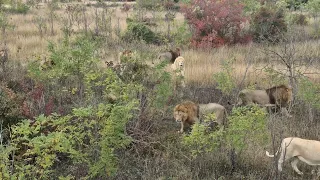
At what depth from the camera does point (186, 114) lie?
654 cm

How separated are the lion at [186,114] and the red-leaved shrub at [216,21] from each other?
7758mm

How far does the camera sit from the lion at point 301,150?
5070mm

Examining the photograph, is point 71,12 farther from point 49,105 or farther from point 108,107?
point 108,107

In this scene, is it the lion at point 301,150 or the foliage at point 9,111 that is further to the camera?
the foliage at point 9,111

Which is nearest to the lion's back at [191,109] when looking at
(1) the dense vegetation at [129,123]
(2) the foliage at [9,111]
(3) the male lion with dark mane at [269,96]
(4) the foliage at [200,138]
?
(1) the dense vegetation at [129,123]

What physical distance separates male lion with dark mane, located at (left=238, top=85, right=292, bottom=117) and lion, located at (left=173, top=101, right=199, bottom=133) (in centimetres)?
129

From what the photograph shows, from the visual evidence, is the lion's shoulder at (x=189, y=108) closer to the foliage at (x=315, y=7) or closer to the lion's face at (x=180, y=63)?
the lion's face at (x=180, y=63)

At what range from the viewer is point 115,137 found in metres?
4.70

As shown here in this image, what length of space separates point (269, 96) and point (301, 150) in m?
2.64

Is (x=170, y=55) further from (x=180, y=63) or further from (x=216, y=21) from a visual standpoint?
(x=216, y=21)

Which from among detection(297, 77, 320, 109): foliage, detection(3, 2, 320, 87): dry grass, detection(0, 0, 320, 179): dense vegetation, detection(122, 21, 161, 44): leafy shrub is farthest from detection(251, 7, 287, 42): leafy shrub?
detection(297, 77, 320, 109): foliage

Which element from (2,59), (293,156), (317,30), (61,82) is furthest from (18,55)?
(317,30)

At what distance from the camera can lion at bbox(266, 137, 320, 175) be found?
5070 millimetres

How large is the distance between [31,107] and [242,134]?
3.50 m
